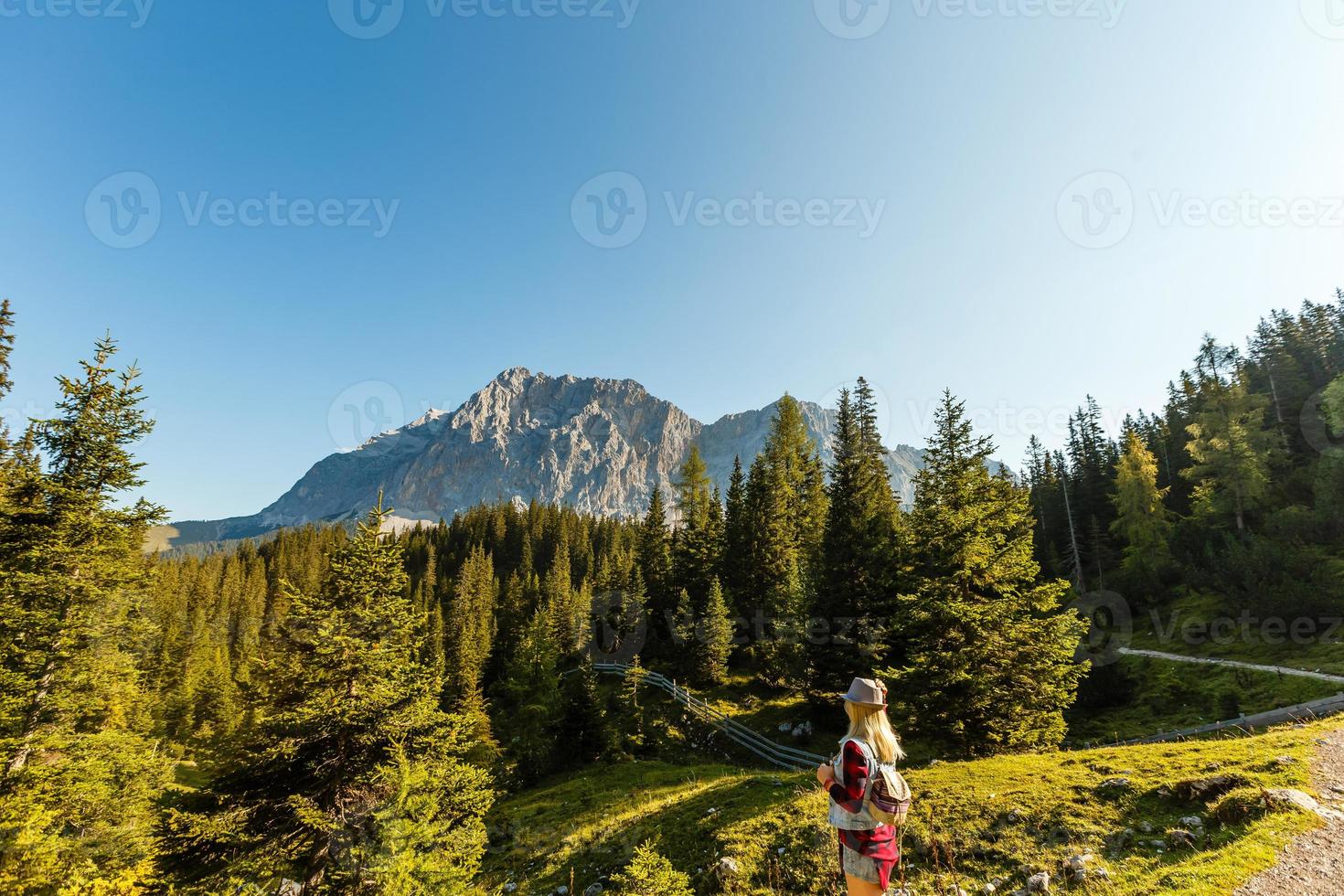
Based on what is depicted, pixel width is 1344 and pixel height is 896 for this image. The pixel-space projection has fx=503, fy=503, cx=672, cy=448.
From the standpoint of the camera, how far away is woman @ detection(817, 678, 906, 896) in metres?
4.73

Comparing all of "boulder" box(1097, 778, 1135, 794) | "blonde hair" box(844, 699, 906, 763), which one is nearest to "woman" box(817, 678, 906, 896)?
"blonde hair" box(844, 699, 906, 763)

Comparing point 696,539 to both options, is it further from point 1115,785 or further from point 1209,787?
point 1209,787

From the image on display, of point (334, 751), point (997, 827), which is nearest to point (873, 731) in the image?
point (997, 827)

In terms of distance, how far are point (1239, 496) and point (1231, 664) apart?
68.0 feet

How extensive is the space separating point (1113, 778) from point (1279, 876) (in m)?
4.73

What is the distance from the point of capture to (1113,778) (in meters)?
11.7

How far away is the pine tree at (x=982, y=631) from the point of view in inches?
654

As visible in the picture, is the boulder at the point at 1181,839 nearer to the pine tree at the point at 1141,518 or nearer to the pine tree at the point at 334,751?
the pine tree at the point at 334,751

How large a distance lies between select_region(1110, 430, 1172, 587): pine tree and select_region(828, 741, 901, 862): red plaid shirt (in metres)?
58.1

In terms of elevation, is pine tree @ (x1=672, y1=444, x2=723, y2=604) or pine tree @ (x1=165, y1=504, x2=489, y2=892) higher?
pine tree @ (x1=672, y1=444, x2=723, y2=604)

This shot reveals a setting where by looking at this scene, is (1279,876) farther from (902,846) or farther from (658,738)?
(658,738)

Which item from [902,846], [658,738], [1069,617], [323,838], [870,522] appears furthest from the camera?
[658,738]

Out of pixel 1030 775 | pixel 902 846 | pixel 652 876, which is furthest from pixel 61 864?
pixel 1030 775

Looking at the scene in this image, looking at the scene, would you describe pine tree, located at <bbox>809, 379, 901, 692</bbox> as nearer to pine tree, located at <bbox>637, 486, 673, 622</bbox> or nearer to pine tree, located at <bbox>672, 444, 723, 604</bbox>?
pine tree, located at <bbox>672, 444, 723, 604</bbox>
